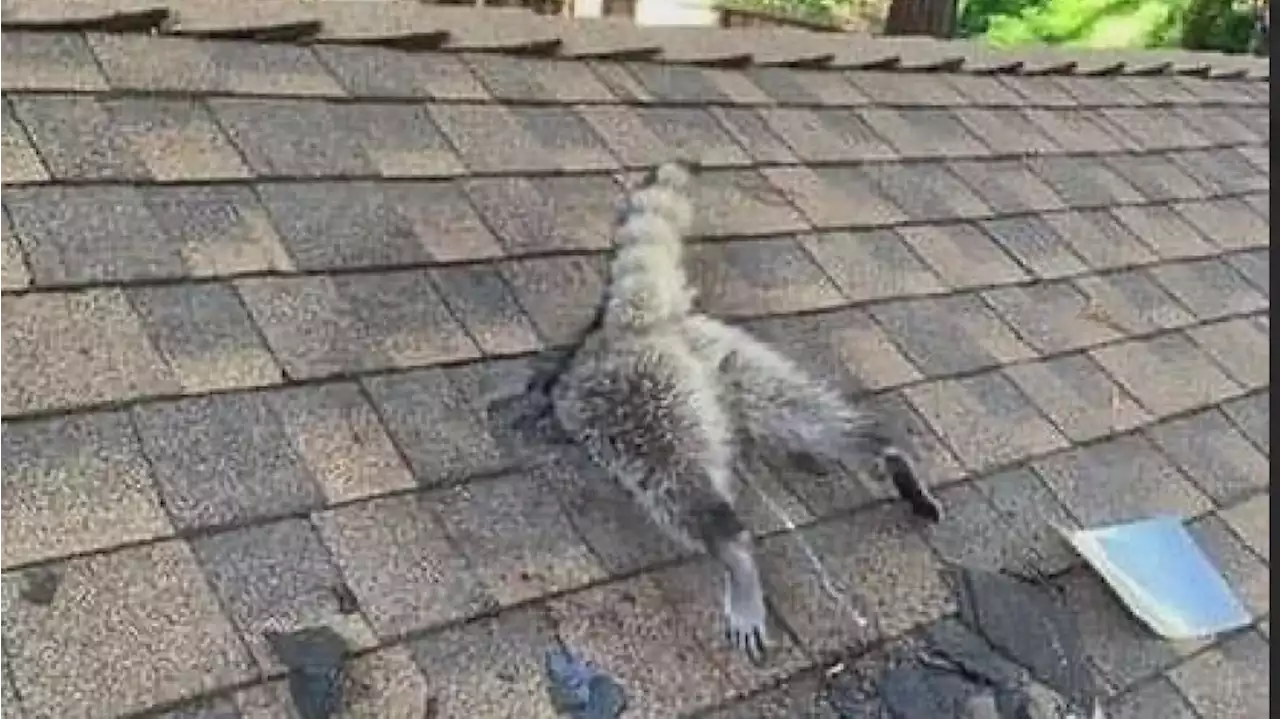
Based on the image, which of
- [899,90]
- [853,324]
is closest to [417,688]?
[853,324]

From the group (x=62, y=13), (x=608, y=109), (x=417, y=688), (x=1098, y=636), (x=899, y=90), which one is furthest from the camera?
(x=899, y=90)

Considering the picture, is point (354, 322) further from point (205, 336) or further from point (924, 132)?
point (924, 132)

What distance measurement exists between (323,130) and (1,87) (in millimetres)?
433

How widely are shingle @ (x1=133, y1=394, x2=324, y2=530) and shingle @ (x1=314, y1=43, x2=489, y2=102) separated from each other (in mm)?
826

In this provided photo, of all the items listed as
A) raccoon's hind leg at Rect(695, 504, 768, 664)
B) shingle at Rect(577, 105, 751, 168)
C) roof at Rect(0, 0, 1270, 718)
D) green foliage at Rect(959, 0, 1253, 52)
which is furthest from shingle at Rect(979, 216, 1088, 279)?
green foliage at Rect(959, 0, 1253, 52)

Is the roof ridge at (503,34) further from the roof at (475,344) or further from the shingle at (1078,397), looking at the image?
the shingle at (1078,397)

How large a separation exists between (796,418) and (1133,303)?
1216 millimetres

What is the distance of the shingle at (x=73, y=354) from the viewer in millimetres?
1465

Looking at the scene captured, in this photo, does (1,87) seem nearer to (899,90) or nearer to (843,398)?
(843,398)

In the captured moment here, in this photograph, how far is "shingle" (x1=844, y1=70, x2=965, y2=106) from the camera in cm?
329

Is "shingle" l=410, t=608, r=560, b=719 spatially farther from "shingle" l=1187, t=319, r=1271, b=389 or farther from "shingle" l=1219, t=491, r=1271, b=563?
"shingle" l=1187, t=319, r=1271, b=389

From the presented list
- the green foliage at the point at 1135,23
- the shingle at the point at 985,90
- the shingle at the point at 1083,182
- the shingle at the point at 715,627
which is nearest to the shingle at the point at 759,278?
the shingle at the point at 715,627

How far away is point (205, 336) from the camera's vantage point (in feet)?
5.38

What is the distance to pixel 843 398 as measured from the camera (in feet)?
6.91
